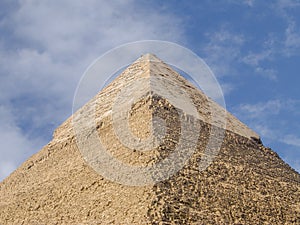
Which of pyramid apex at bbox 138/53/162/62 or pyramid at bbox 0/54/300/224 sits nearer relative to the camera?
pyramid at bbox 0/54/300/224

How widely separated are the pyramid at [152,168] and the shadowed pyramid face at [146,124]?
0.04 metres

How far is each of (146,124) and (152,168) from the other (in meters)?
2.04

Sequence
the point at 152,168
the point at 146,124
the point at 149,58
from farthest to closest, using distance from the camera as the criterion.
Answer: the point at 149,58, the point at 146,124, the point at 152,168

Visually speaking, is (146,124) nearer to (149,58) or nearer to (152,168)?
(152,168)

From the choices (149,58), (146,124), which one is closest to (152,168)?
(146,124)

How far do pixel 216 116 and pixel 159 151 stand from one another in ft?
19.5

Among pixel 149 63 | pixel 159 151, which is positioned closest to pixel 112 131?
pixel 159 151

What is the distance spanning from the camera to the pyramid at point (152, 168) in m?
14.6

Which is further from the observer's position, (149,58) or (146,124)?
(149,58)

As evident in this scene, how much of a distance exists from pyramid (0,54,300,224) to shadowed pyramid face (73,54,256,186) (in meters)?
0.04

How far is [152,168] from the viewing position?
1478 cm

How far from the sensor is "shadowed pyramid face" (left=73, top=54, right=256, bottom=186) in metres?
15.4

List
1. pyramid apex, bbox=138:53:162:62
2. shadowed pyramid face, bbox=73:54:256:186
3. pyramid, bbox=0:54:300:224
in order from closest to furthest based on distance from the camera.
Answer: pyramid, bbox=0:54:300:224, shadowed pyramid face, bbox=73:54:256:186, pyramid apex, bbox=138:53:162:62

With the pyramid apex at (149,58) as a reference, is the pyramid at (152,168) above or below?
below
